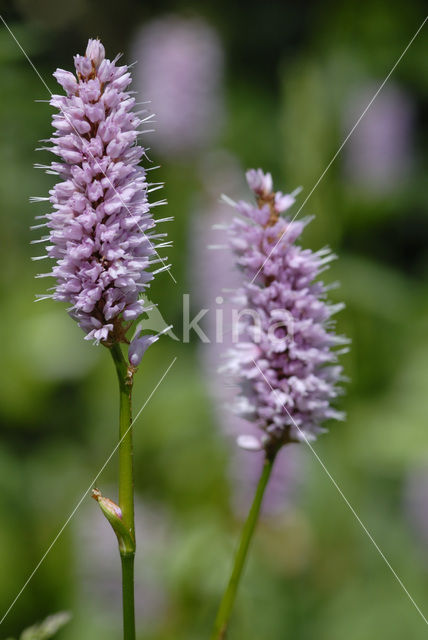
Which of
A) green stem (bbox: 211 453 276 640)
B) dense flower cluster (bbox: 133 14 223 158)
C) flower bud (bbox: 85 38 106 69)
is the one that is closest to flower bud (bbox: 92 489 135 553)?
green stem (bbox: 211 453 276 640)

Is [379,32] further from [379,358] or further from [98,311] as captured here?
[98,311]

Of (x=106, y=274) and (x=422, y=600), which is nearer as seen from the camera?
(x=106, y=274)

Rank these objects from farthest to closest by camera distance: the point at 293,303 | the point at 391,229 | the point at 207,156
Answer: the point at 391,229 < the point at 207,156 < the point at 293,303

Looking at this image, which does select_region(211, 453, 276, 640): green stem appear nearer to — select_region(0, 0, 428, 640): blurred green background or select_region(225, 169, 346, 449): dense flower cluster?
select_region(225, 169, 346, 449): dense flower cluster

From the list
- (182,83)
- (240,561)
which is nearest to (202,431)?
(182,83)

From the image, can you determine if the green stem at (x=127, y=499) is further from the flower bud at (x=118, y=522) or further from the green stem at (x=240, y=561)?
the green stem at (x=240, y=561)

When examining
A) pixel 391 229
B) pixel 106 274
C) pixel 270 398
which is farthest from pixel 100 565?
pixel 391 229
